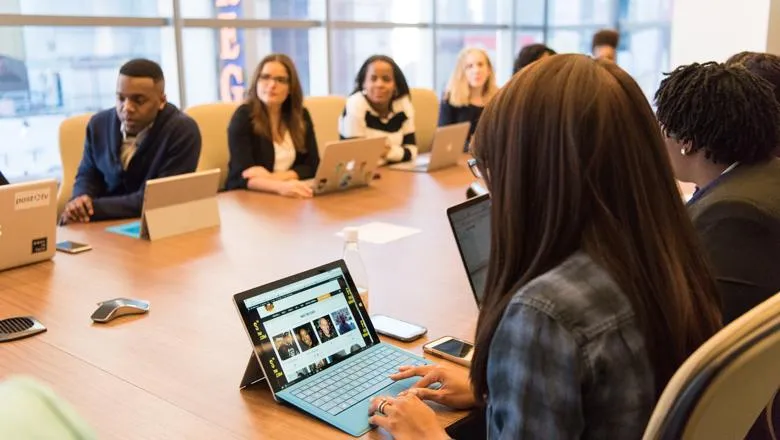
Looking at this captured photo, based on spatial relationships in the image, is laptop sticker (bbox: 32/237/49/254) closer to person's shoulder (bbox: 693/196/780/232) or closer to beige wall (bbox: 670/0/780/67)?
person's shoulder (bbox: 693/196/780/232)

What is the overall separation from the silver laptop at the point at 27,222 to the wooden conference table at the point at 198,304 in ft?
0.13

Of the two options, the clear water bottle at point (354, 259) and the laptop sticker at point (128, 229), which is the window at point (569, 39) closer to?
the laptop sticker at point (128, 229)

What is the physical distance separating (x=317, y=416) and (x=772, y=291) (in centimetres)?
85

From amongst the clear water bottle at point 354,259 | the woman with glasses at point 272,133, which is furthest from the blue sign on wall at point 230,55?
the clear water bottle at point 354,259

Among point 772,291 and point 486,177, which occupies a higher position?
point 486,177

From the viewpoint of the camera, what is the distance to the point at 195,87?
17.2ft

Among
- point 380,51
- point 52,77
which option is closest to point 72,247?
point 52,77

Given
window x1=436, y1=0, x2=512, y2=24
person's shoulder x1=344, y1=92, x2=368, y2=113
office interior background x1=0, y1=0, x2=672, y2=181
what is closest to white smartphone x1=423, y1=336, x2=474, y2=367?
person's shoulder x1=344, y1=92, x2=368, y2=113

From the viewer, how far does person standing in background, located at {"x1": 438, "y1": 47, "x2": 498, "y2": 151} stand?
184 inches

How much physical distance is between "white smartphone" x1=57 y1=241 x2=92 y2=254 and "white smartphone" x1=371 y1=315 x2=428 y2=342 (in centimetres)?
108

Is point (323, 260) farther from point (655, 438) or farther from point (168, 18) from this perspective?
point (168, 18)

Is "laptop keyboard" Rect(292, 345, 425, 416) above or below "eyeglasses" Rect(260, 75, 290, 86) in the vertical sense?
below

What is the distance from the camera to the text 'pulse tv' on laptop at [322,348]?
4.40 ft

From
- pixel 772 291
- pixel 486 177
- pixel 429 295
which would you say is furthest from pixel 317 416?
pixel 772 291
